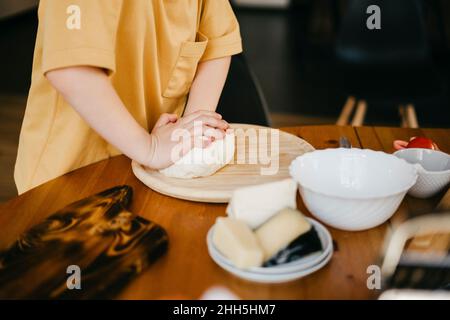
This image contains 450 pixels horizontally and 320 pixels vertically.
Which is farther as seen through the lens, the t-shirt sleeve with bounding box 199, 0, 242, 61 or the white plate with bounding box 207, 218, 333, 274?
the t-shirt sleeve with bounding box 199, 0, 242, 61

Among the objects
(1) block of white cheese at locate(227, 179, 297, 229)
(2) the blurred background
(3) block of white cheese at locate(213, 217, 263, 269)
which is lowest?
(2) the blurred background

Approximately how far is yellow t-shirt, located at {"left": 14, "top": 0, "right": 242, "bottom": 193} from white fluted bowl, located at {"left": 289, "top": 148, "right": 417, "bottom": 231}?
15.1 inches

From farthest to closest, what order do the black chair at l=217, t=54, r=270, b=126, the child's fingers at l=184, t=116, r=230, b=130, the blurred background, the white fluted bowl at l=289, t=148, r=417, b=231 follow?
1. the blurred background
2. the black chair at l=217, t=54, r=270, b=126
3. the child's fingers at l=184, t=116, r=230, b=130
4. the white fluted bowl at l=289, t=148, r=417, b=231

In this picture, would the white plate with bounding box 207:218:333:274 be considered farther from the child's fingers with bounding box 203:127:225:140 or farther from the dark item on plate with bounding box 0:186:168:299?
the child's fingers with bounding box 203:127:225:140

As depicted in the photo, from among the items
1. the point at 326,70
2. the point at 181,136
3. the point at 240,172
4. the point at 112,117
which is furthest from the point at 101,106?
the point at 326,70

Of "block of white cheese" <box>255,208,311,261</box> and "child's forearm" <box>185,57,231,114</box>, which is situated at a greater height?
"block of white cheese" <box>255,208,311,261</box>

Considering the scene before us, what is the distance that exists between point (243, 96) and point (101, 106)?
752mm

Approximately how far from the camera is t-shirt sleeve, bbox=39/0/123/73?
91cm

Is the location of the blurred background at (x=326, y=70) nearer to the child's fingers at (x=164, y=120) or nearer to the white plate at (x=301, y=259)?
the child's fingers at (x=164, y=120)

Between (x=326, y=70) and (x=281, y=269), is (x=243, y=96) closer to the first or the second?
(x=281, y=269)

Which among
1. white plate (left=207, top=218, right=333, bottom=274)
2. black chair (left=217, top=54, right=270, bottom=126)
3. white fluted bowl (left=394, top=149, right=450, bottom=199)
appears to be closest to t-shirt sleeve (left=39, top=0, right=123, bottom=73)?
white plate (left=207, top=218, right=333, bottom=274)

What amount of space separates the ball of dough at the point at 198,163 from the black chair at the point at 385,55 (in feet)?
5.27

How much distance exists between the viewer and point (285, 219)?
712mm

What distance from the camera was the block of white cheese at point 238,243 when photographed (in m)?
0.68
